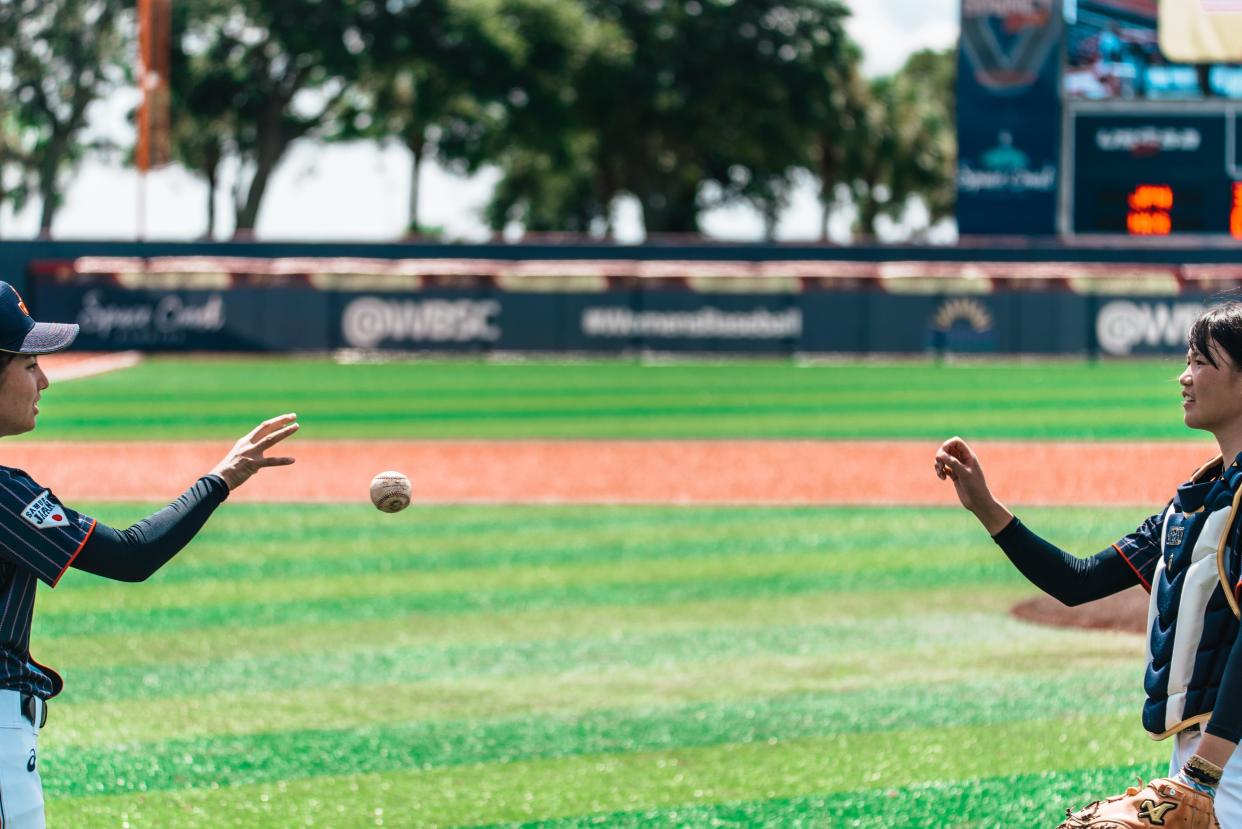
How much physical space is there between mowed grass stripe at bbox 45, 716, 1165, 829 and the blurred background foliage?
45.7 m

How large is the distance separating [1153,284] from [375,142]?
3413cm

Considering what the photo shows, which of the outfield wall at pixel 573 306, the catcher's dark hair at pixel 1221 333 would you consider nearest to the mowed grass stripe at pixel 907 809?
the catcher's dark hair at pixel 1221 333

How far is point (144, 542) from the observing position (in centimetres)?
370

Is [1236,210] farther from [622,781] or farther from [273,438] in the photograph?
[273,438]

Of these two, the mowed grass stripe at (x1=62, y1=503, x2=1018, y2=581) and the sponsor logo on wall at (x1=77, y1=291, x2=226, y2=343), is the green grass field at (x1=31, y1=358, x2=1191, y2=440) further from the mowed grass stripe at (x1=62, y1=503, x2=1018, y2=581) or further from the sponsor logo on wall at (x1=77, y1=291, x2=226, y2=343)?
the mowed grass stripe at (x1=62, y1=503, x2=1018, y2=581)

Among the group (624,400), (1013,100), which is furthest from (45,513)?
(1013,100)

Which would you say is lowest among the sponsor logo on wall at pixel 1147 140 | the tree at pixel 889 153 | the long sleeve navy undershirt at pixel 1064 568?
the long sleeve navy undershirt at pixel 1064 568

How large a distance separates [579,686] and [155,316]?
92.6ft

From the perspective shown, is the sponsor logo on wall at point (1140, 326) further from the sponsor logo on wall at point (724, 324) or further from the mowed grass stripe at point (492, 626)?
the mowed grass stripe at point (492, 626)

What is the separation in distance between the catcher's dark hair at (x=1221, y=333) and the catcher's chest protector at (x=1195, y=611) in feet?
0.78

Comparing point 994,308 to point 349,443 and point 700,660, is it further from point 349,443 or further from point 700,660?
point 700,660

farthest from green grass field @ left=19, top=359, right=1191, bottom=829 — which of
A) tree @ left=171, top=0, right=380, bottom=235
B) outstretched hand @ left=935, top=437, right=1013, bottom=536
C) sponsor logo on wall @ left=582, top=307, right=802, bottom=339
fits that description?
tree @ left=171, top=0, right=380, bottom=235

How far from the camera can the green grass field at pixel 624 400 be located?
20.3 metres

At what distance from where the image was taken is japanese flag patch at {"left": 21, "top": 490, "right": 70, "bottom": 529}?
3.54 metres
